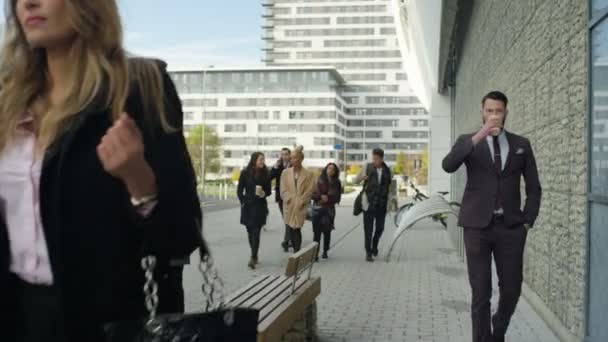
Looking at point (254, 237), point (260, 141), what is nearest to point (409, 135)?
point (260, 141)

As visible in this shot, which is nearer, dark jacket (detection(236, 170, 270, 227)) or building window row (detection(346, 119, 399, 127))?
dark jacket (detection(236, 170, 270, 227))

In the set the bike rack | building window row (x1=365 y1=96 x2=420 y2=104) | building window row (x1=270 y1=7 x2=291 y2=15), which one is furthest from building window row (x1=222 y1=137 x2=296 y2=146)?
the bike rack

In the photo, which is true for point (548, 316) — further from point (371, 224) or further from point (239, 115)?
point (239, 115)

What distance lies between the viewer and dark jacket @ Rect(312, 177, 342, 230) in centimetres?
1444

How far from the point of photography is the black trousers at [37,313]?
1684 millimetres

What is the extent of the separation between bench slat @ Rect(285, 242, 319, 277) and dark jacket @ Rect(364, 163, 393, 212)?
273 inches

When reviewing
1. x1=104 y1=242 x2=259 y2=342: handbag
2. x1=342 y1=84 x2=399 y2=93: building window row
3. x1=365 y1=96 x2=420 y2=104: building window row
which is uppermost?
x1=342 y1=84 x2=399 y2=93: building window row

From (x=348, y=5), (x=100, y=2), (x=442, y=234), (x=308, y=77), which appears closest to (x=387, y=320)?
(x=100, y=2)

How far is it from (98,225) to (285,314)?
3.68 metres

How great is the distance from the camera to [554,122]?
22.5 ft

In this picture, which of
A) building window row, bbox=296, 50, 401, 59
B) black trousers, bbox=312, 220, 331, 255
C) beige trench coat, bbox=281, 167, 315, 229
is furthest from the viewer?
building window row, bbox=296, 50, 401, 59

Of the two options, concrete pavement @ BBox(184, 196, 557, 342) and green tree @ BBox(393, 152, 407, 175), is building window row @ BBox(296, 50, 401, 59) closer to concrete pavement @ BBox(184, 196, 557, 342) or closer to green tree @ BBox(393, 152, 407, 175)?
green tree @ BBox(393, 152, 407, 175)

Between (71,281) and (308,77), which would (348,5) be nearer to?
(308,77)

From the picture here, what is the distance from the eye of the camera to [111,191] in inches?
65.9
